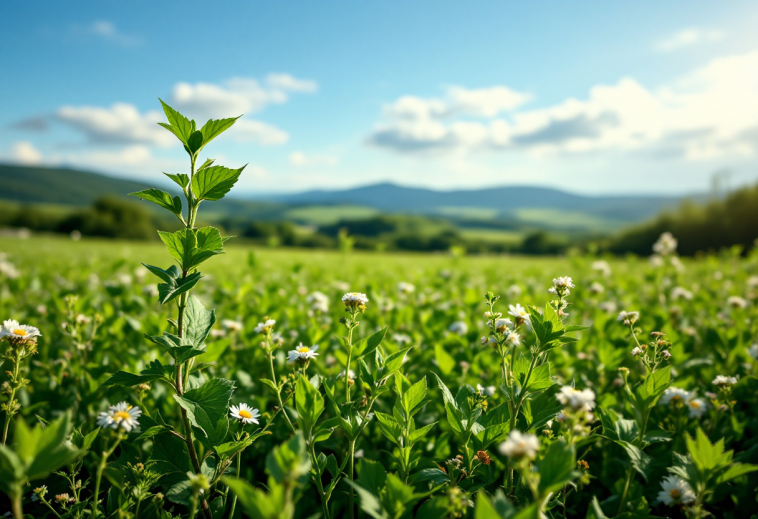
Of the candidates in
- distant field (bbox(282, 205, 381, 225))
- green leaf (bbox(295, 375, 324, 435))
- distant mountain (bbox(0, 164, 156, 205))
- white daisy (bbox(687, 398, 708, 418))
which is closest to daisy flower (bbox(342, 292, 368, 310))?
green leaf (bbox(295, 375, 324, 435))

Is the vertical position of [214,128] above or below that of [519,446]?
above

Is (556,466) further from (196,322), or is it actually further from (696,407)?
(696,407)

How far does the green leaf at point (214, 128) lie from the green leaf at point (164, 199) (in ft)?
0.77

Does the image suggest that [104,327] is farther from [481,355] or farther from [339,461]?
[481,355]

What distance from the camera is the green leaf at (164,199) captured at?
1.43 metres

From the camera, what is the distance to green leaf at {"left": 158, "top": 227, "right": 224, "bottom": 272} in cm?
142

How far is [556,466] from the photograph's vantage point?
107cm

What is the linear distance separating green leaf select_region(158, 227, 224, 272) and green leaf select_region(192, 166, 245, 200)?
0.43 feet

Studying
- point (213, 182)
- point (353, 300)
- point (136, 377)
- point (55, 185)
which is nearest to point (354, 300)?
point (353, 300)

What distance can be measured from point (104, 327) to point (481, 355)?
2953mm

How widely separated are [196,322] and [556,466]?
4.21 ft

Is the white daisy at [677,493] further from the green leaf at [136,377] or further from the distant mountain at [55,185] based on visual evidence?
the distant mountain at [55,185]

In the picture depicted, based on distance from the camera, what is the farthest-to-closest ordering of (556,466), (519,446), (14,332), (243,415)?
1. (243,415)
2. (14,332)
3. (556,466)
4. (519,446)

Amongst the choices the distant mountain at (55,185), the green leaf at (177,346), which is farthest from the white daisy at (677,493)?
the distant mountain at (55,185)
